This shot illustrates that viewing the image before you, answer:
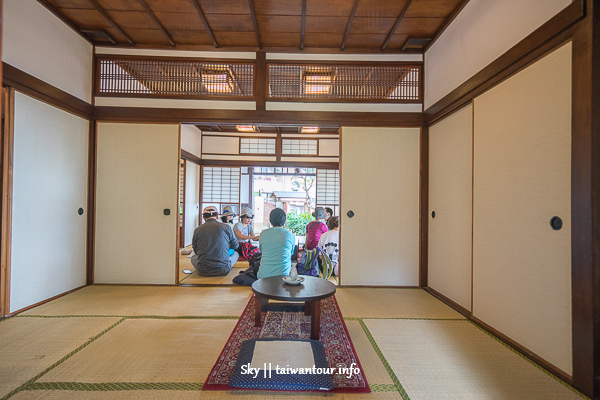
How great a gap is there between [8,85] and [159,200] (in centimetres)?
177

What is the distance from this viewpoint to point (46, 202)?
317 cm

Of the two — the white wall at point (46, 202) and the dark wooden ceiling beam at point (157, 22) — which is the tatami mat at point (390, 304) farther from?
the dark wooden ceiling beam at point (157, 22)

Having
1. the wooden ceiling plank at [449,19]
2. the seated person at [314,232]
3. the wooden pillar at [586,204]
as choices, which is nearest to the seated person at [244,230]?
the seated person at [314,232]

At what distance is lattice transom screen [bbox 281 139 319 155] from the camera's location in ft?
24.2

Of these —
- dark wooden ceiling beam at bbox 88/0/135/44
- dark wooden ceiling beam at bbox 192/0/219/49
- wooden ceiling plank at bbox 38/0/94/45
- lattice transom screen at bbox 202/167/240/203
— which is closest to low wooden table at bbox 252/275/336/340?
dark wooden ceiling beam at bbox 192/0/219/49

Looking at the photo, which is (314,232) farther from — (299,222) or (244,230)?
(299,222)

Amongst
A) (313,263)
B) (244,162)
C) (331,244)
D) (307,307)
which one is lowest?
(307,307)

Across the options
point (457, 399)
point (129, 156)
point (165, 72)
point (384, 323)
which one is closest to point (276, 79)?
point (165, 72)

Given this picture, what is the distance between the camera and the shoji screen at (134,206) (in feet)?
12.7

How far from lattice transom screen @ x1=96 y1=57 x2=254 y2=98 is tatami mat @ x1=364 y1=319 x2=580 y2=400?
3.27 m

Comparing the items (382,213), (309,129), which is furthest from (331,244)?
(309,129)

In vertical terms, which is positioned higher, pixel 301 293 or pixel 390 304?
pixel 301 293

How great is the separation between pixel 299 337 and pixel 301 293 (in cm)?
41

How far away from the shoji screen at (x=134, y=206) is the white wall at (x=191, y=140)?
2.28 m
